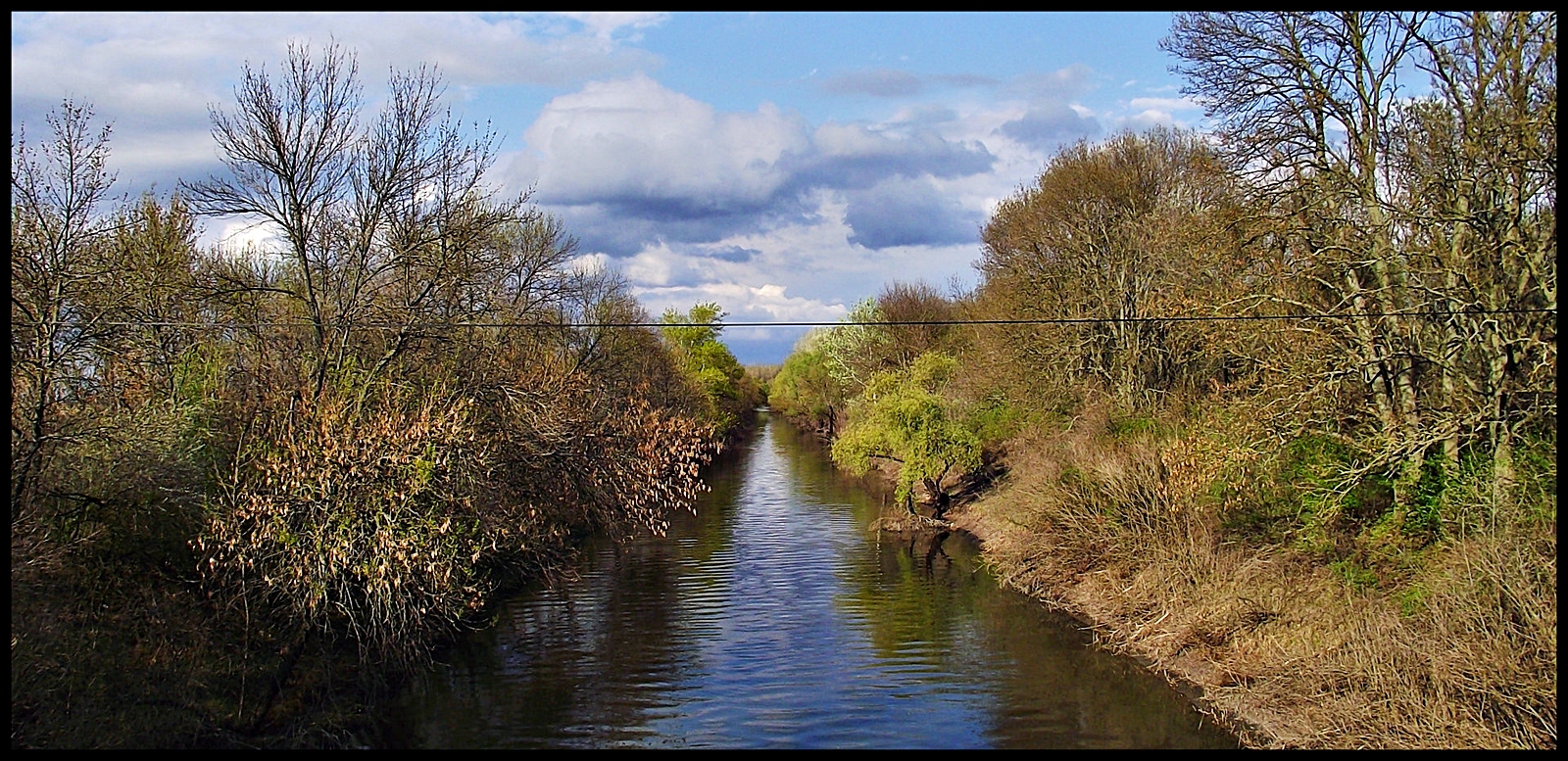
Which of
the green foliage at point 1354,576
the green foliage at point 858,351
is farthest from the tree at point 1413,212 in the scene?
the green foliage at point 858,351

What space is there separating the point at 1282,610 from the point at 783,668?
7.98m

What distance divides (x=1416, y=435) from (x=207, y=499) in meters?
16.2

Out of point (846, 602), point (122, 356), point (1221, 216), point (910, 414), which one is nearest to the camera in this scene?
point (122, 356)

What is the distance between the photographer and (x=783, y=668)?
740 inches

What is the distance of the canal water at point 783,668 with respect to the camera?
51.6ft

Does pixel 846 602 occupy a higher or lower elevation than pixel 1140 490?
lower

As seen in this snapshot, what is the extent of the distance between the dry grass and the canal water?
0.84 m

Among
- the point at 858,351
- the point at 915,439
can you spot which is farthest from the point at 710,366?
the point at 915,439

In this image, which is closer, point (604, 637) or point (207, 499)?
point (207, 499)

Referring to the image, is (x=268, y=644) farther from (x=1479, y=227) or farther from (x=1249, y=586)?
(x=1479, y=227)

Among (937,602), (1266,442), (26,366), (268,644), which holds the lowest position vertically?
(937,602)

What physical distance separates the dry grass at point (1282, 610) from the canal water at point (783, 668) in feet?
2.75

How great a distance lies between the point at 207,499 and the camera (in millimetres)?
14469

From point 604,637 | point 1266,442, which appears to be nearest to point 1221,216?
point 1266,442
